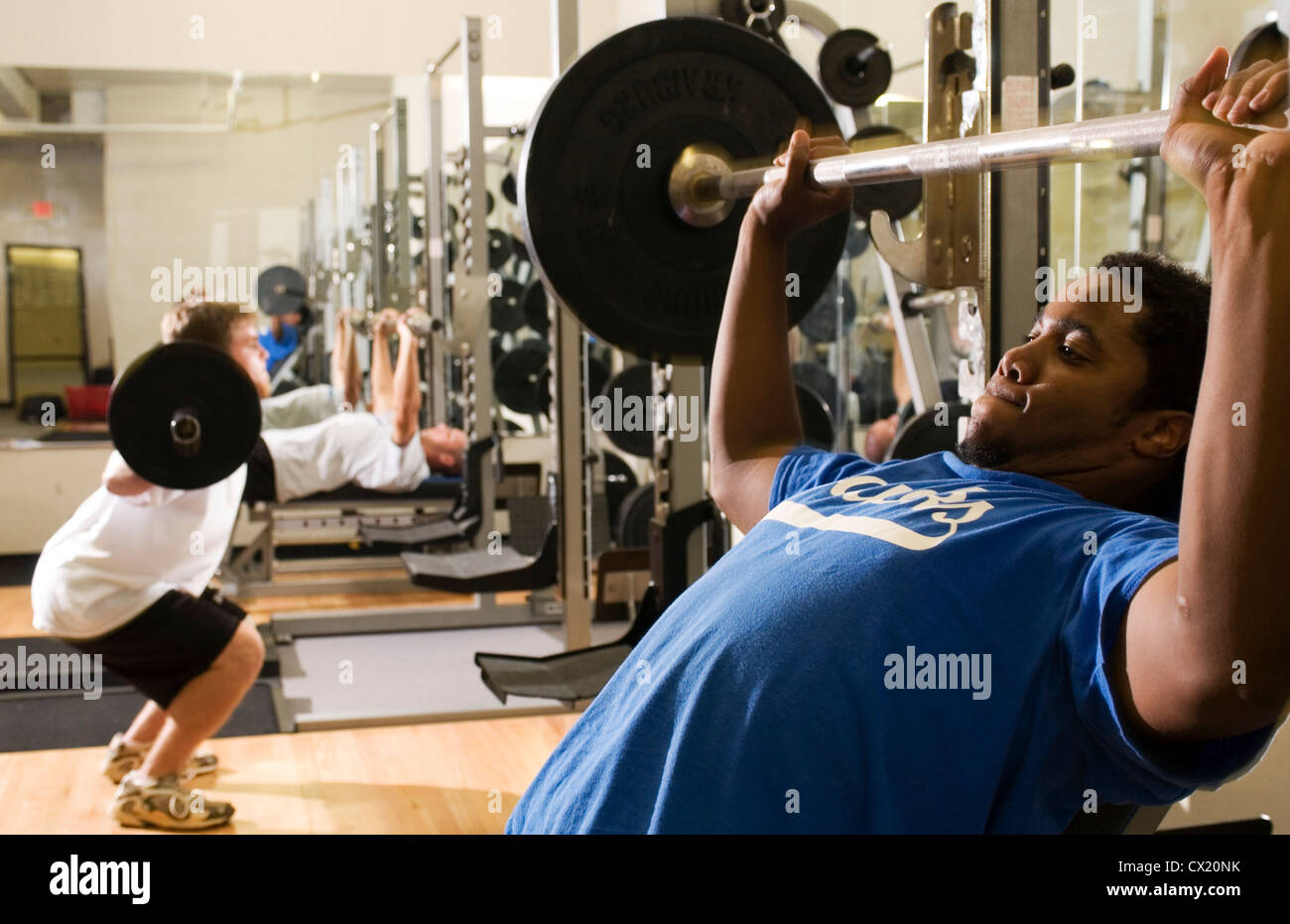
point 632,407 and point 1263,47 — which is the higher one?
point 1263,47

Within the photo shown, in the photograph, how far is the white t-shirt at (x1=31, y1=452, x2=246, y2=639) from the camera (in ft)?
9.40

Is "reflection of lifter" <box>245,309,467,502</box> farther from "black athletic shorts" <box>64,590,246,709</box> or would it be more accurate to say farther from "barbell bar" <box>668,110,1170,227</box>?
"barbell bar" <box>668,110,1170,227</box>

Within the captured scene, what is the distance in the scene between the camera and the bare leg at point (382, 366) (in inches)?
222

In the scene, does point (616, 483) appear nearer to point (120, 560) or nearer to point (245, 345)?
point (245, 345)

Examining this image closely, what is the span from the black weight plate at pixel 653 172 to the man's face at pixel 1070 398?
717 mm

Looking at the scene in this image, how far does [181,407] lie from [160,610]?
0.46 meters

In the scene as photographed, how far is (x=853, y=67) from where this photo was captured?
10.8ft

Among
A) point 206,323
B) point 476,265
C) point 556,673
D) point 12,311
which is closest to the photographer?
point 556,673

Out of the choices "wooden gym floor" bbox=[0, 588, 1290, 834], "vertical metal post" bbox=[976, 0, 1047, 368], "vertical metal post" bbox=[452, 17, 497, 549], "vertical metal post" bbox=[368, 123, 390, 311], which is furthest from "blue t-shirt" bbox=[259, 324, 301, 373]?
"vertical metal post" bbox=[976, 0, 1047, 368]

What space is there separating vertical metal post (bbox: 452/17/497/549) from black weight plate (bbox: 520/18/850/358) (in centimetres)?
256

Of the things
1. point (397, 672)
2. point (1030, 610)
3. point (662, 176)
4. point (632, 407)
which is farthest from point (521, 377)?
point (1030, 610)

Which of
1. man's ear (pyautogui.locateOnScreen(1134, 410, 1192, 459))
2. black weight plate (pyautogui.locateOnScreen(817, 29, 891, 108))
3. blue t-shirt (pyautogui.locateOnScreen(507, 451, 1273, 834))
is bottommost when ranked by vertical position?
blue t-shirt (pyautogui.locateOnScreen(507, 451, 1273, 834))

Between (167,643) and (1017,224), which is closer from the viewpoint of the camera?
(1017,224)

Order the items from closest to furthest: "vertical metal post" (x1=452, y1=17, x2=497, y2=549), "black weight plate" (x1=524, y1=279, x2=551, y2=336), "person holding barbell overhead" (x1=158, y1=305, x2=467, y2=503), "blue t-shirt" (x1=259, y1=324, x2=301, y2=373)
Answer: "vertical metal post" (x1=452, y1=17, x2=497, y2=549), "person holding barbell overhead" (x1=158, y1=305, x2=467, y2=503), "black weight plate" (x1=524, y1=279, x2=551, y2=336), "blue t-shirt" (x1=259, y1=324, x2=301, y2=373)
